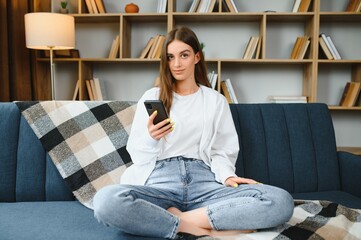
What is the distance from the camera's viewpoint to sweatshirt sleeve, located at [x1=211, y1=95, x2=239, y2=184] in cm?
153

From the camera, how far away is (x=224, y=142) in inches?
63.4

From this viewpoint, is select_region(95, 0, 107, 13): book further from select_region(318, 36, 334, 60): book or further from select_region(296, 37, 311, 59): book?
select_region(318, 36, 334, 60): book

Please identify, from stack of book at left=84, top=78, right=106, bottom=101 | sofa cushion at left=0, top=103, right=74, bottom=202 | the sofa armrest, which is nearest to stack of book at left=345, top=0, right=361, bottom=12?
the sofa armrest

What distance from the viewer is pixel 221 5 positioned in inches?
118

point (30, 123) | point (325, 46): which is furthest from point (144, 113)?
point (325, 46)

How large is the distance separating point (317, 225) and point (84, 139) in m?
1.01

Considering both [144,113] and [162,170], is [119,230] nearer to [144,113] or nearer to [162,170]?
[162,170]

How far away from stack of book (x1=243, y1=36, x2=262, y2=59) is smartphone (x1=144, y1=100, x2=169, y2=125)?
182 cm

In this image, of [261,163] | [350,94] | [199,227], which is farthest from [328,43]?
[199,227]

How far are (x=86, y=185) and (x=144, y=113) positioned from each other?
1.29 feet

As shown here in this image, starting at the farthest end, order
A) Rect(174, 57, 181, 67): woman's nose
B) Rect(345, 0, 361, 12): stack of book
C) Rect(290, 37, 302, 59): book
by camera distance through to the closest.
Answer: Rect(290, 37, 302, 59): book → Rect(345, 0, 361, 12): stack of book → Rect(174, 57, 181, 67): woman's nose

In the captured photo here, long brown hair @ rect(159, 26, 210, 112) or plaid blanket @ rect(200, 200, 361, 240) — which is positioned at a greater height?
long brown hair @ rect(159, 26, 210, 112)

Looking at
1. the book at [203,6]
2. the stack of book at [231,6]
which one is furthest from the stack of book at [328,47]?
A: the book at [203,6]

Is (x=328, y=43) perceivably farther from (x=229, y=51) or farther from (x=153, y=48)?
(x=153, y=48)
